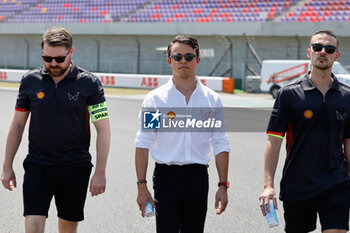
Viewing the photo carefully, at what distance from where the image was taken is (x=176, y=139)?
11.6 ft

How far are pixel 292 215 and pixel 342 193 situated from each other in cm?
36

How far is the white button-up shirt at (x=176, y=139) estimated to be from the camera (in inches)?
138

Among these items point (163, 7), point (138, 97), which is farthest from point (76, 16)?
point (138, 97)

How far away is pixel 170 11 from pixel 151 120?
1251 inches

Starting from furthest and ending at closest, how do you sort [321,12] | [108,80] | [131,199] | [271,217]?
[321,12]
[108,80]
[131,199]
[271,217]

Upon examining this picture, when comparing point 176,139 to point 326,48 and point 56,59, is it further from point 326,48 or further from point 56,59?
point 326,48

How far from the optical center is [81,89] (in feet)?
12.3

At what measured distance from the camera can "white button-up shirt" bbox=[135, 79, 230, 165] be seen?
138 inches

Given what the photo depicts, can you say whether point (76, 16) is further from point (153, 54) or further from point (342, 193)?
point (342, 193)

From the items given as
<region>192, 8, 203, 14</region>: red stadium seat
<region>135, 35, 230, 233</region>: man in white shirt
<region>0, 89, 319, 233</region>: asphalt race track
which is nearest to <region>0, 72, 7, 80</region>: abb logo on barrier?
<region>192, 8, 203, 14</region>: red stadium seat

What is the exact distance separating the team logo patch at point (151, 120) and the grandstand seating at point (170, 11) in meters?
26.8

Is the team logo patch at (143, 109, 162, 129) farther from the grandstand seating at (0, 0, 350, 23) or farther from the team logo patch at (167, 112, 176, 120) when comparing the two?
the grandstand seating at (0, 0, 350, 23)

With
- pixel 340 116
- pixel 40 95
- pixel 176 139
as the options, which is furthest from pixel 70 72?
pixel 340 116

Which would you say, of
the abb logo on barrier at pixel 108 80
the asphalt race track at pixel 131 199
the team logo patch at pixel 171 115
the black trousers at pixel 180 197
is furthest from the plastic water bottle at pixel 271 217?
Result: the abb logo on barrier at pixel 108 80
